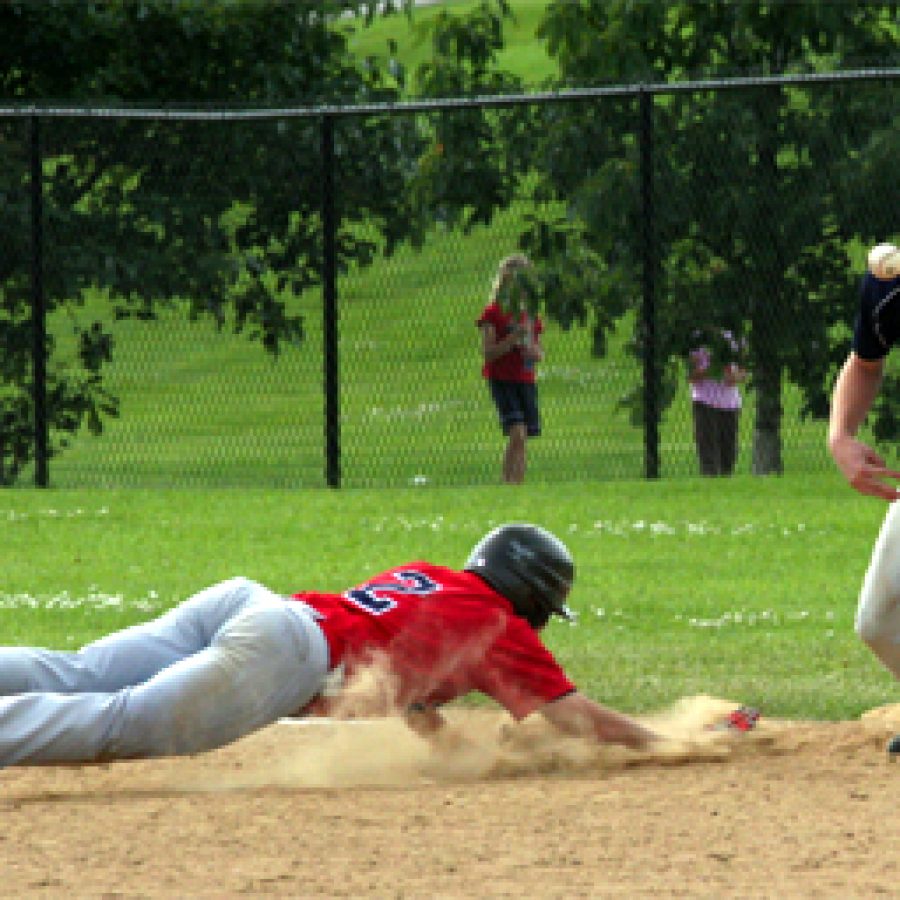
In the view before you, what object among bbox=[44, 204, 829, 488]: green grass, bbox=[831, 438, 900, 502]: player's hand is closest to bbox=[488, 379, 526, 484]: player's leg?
bbox=[44, 204, 829, 488]: green grass

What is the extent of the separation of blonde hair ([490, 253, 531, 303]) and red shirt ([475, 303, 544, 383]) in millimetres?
142

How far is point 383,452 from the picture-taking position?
1557 centimetres

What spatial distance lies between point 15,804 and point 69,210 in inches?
403

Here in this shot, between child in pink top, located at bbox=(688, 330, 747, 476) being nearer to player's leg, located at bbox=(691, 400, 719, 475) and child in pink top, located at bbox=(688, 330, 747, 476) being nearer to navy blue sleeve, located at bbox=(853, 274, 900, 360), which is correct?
player's leg, located at bbox=(691, 400, 719, 475)

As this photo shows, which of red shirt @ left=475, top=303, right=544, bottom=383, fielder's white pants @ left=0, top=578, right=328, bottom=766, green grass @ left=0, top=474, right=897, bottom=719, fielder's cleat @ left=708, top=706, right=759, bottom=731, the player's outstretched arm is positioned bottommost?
green grass @ left=0, top=474, right=897, bottom=719

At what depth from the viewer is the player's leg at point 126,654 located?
6.46 metres

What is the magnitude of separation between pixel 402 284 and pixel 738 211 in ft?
8.35

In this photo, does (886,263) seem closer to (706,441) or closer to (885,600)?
(885,600)

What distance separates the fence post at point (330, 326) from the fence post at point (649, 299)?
2.24 meters

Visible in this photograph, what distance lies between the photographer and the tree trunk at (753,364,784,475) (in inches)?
603

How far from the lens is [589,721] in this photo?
6496mm

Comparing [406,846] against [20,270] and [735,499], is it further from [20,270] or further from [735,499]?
[20,270]

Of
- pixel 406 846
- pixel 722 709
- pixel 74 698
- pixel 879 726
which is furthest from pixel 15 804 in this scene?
pixel 879 726

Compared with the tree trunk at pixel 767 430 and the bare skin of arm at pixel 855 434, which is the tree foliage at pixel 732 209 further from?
the bare skin of arm at pixel 855 434
